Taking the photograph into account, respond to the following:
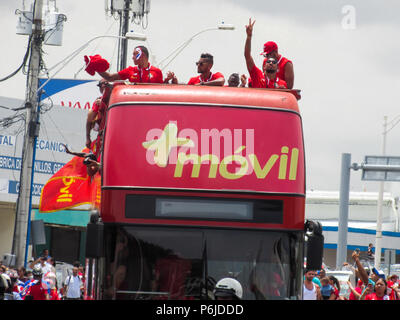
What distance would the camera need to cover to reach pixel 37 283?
18.3 metres

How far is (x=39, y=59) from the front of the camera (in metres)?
24.4

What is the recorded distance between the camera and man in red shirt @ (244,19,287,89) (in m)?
12.2

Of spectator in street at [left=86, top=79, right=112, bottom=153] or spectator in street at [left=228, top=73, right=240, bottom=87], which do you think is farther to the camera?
spectator in street at [left=228, top=73, right=240, bottom=87]

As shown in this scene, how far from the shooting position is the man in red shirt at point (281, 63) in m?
12.4

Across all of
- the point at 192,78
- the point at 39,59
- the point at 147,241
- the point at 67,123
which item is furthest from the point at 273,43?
the point at 67,123

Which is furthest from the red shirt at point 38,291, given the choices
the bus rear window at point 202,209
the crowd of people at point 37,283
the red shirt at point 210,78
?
the bus rear window at point 202,209

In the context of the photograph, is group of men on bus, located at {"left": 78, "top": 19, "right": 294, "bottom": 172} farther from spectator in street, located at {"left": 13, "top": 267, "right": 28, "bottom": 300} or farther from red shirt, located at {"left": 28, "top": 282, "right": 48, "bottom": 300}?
spectator in street, located at {"left": 13, "top": 267, "right": 28, "bottom": 300}

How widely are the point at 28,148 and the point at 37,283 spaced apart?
22.2ft

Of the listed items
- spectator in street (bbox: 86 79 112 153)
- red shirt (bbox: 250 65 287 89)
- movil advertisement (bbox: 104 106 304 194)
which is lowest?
movil advertisement (bbox: 104 106 304 194)

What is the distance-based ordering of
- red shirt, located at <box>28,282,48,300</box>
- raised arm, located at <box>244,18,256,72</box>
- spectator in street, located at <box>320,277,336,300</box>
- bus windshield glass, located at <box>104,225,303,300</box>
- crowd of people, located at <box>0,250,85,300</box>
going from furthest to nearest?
1. crowd of people, located at <box>0,250,85,300</box>
2. red shirt, located at <box>28,282,48,300</box>
3. spectator in street, located at <box>320,277,336,300</box>
4. raised arm, located at <box>244,18,256,72</box>
5. bus windshield glass, located at <box>104,225,303,300</box>

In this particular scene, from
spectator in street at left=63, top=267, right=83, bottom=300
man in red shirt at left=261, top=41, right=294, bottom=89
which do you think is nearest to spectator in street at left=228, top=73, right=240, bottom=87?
man in red shirt at left=261, top=41, right=294, bottom=89

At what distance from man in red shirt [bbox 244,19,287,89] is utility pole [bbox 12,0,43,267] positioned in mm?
12824

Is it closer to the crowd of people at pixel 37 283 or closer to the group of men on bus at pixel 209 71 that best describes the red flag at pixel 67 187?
the crowd of people at pixel 37 283

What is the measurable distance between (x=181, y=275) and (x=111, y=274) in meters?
0.74
